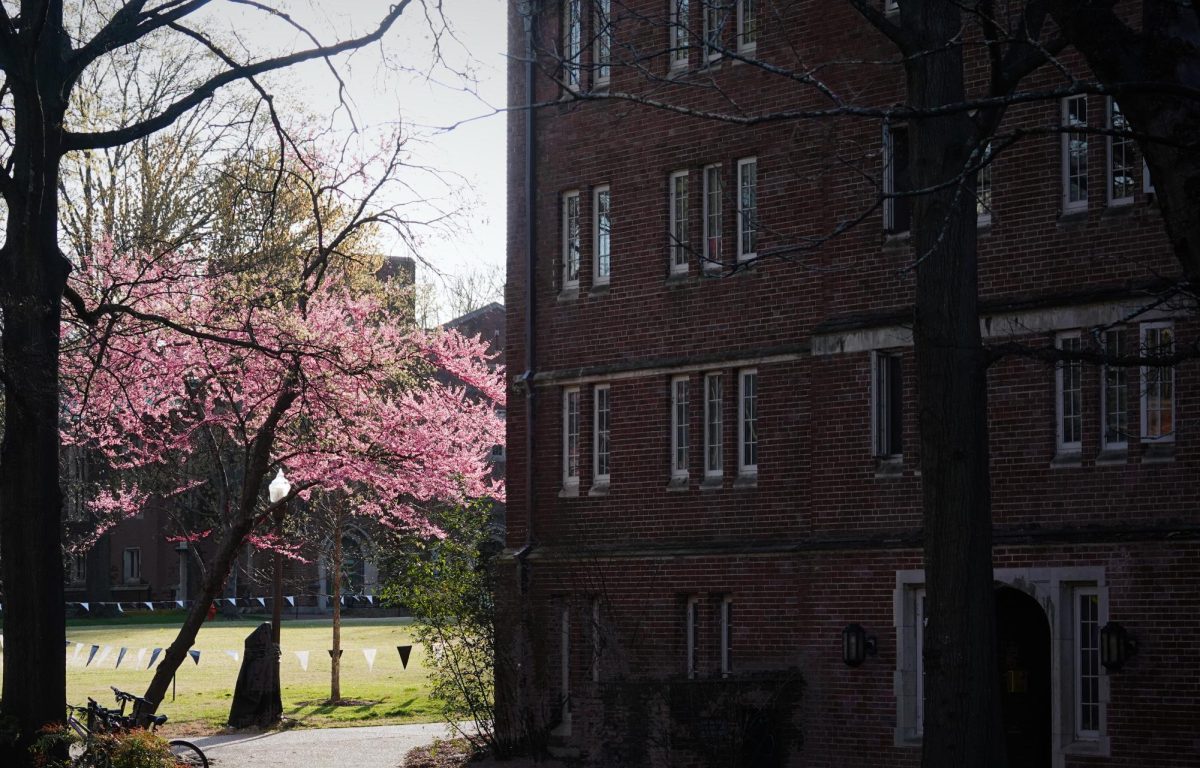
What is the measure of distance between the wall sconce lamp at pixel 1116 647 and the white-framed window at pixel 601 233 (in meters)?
10.0

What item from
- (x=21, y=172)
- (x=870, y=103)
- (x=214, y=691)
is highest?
(x=870, y=103)

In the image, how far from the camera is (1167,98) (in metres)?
9.14

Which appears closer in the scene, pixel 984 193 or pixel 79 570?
pixel 984 193

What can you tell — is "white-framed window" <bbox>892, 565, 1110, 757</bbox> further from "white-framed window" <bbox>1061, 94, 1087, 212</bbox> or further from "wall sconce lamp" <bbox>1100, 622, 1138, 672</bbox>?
"white-framed window" <bbox>1061, 94, 1087, 212</bbox>

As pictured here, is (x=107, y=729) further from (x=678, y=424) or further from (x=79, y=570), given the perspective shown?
(x=79, y=570)

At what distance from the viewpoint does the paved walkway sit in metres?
23.2

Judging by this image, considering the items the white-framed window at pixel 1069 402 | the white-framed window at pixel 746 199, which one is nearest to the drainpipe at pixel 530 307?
the white-framed window at pixel 746 199

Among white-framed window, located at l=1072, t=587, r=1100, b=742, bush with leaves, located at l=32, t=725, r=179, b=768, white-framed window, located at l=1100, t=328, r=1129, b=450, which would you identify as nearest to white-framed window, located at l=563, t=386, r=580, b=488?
white-framed window, located at l=1072, t=587, r=1100, b=742

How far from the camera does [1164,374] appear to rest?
18609 millimetres

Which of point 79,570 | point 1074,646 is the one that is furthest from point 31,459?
point 79,570

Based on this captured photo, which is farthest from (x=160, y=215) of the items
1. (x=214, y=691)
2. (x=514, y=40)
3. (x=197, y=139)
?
(x=514, y=40)

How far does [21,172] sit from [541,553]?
35.4 feet

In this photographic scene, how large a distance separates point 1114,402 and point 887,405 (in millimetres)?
3038

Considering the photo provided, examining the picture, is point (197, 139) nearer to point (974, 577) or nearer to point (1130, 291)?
point (1130, 291)
